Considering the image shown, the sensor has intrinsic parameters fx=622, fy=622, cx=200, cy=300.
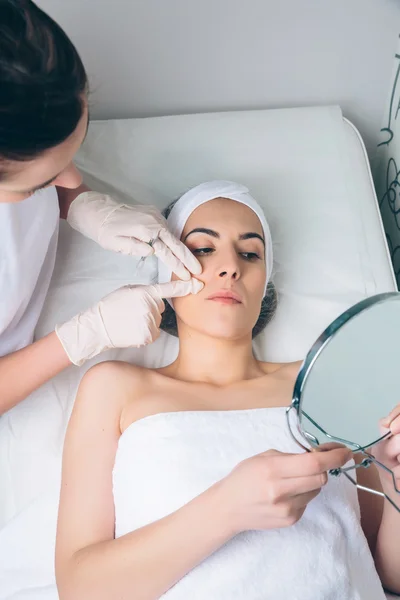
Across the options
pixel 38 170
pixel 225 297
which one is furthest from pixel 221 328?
pixel 38 170

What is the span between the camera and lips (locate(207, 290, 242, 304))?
1.36 meters

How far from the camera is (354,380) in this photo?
3.47 feet

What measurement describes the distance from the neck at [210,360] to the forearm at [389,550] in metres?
0.43

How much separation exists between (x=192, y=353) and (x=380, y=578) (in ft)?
1.99

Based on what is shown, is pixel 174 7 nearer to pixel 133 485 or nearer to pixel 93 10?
pixel 93 10

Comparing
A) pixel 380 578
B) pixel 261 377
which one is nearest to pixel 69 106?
pixel 261 377

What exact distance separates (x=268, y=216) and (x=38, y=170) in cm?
91

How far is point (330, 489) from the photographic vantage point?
1.20 m

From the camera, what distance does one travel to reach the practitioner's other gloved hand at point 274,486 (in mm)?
948

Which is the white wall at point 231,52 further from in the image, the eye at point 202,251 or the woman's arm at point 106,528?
the woman's arm at point 106,528

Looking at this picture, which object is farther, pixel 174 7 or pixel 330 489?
pixel 174 7

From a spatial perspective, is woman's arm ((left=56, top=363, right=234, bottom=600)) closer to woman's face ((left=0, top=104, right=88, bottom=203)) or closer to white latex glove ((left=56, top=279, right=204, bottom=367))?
white latex glove ((left=56, top=279, right=204, bottom=367))

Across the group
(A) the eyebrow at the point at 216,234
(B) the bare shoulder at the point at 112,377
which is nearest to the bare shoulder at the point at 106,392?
(B) the bare shoulder at the point at 112,377

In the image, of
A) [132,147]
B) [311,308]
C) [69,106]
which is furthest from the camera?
[132,147]
